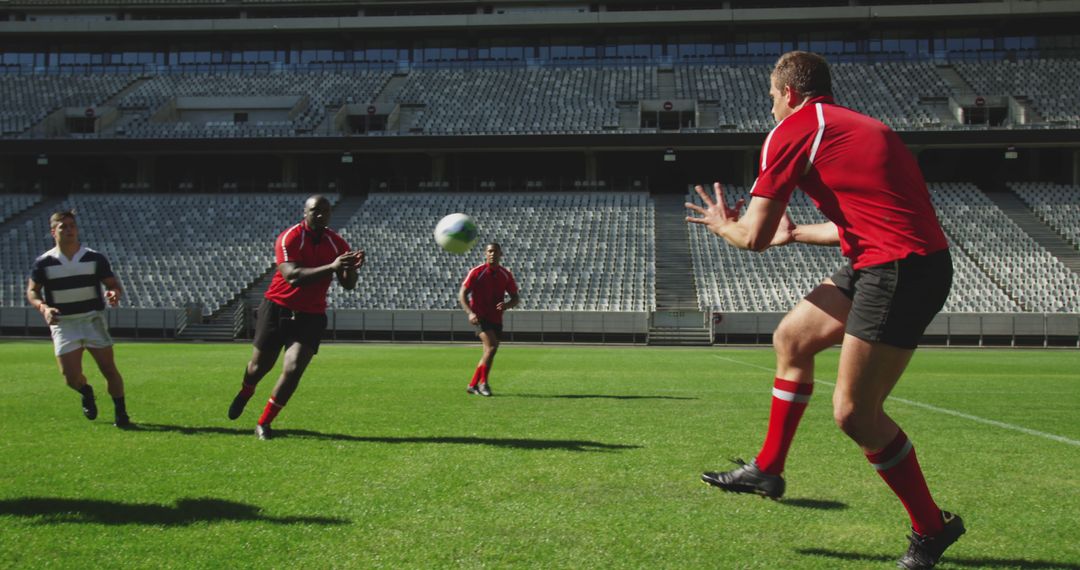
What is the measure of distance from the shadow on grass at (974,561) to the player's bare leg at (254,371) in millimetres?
5441

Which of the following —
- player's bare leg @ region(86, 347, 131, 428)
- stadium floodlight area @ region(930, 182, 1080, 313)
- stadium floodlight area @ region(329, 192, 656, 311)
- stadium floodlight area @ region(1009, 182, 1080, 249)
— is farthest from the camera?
stadium floodlight area @ region(1009, 182, 1080, 249)

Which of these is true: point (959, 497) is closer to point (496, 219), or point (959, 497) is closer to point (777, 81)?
point (777, 81)

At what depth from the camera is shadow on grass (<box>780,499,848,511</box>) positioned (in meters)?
4.95

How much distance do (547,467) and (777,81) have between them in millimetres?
3196

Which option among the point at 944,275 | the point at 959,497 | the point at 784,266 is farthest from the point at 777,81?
the point at 784,266

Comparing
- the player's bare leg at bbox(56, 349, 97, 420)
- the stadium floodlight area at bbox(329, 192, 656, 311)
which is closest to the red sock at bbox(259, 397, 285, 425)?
the player's bare leg at bbox(56, 349, 97, 420)

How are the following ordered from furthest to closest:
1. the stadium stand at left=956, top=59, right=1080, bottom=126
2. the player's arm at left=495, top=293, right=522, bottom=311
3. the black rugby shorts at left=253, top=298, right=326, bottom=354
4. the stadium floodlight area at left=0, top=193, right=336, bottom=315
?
1. the stadium stand at left=956, top=59, right=1080, bottom=126
2. the stadium floodlight area at left=0, top=193, right=336, bottom=315
3. the player's arm at left=495, top=293, right=522, bottom=311
4. the black rugby shorts at left=253, top=298, right=326, bottom=354

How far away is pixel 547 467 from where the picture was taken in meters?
6.12

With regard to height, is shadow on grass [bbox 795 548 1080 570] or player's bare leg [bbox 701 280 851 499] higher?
player's bare leg [bbox 701 280 851 499]

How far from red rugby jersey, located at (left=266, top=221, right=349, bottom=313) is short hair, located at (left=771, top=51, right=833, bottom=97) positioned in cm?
481

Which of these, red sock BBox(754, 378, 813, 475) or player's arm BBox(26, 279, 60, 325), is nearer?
red sock BBox(754, 378, 813, 475)

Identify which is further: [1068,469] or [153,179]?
[153,179]

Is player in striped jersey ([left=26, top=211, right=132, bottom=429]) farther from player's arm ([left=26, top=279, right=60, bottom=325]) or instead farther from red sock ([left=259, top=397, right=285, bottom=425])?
red sock ([left=259, top=397, right=285, bottom=425])

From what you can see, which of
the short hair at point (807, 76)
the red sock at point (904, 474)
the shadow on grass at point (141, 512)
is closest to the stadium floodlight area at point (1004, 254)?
the red sock at point (904, 474)
